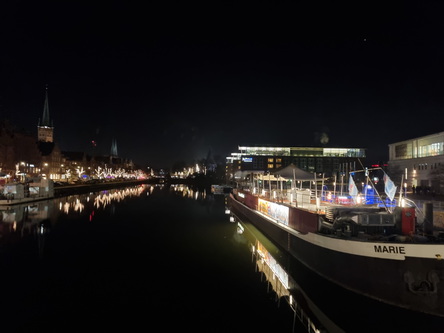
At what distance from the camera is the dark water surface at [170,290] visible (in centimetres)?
1253

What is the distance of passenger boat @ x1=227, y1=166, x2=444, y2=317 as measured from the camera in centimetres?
1227

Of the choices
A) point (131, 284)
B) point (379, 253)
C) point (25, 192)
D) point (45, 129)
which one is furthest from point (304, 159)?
point (379, 253)

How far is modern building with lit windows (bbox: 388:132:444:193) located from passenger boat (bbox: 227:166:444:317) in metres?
39.8

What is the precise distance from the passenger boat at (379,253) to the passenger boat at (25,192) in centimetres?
4370

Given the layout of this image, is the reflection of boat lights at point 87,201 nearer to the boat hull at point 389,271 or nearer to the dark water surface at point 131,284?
the dark water surface at point 131,284

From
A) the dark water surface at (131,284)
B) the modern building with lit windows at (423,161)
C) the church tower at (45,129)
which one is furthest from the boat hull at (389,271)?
the church tower at (45,129)

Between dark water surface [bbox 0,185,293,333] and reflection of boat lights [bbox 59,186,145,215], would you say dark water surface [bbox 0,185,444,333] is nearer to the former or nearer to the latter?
dark water surface [bbox 0,185,293,333]

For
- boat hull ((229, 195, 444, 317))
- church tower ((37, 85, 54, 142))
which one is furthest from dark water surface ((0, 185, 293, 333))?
church tower ((37, 85, 54, 142))

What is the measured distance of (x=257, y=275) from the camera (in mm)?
18641

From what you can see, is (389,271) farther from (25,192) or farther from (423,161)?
(423,161)

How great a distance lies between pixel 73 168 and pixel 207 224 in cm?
12386

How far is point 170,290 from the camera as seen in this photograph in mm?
16031

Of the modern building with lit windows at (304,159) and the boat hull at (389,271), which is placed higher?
the modern building with lit windows at (304,159)

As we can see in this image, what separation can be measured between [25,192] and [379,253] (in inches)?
2164
